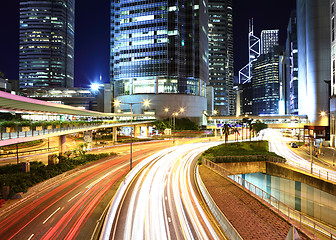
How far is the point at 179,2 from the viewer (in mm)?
109875

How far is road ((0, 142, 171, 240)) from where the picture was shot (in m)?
14.0

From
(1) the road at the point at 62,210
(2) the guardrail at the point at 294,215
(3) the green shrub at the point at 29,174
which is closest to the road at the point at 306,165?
(2) the guardrail at the point at 294,215

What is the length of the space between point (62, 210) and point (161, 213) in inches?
311

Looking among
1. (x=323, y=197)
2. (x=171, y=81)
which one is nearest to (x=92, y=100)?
(x=171, y=81)

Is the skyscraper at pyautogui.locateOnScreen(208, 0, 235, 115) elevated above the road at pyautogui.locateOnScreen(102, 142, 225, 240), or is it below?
above

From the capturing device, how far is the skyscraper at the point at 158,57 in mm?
107688

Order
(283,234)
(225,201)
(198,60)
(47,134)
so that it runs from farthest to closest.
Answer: (198,60) < (47,134) < (225,201) < (283,234)

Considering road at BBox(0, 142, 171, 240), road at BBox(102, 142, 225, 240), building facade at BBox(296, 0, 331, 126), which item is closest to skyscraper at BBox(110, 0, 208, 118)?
building facade at BBox(296, 0, 331, 126)

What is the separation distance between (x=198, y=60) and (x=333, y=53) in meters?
66.3

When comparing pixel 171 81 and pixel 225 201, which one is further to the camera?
pixel 171 81

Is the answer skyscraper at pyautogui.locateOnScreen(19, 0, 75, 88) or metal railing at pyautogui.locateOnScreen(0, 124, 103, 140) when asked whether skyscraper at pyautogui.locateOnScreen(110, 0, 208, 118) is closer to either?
metal railing at pyautogui.locateOnScreen(0, 124, 103, 140)

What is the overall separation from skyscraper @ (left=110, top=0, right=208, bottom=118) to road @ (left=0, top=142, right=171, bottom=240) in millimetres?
84726

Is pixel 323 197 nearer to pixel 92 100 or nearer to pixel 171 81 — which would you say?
pixel 171 81

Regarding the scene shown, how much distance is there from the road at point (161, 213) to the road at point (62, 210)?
1698 mm
